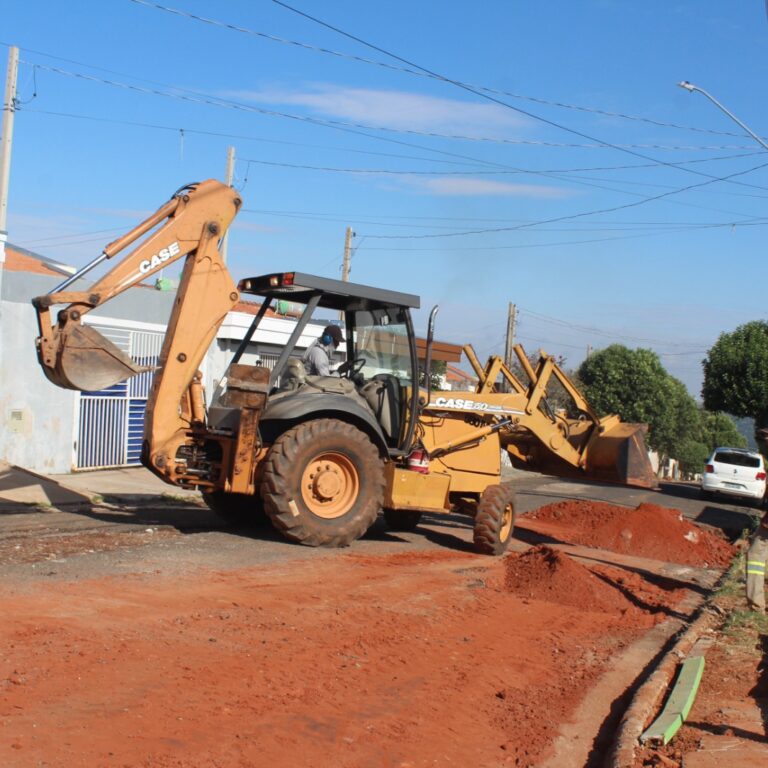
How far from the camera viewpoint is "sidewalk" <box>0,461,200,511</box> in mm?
13227

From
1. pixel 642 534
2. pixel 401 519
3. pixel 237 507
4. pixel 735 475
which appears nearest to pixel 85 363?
pixel 237 507

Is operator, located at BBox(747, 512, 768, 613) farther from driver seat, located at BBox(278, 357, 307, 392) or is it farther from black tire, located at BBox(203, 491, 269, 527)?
black tire, located at BBox(203, 491, 269, 527)

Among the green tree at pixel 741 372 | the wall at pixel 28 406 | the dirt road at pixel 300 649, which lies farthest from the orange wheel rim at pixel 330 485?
the green tree at pixel 741 372

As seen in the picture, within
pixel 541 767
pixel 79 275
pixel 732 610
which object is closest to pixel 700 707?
pixel 541 767

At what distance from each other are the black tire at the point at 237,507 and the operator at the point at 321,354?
1.66 m

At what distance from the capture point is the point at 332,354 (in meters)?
11.3

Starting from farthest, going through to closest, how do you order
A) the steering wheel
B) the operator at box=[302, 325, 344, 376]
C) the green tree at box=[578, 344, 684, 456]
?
1. the green tree at box=[578, 344, 684, 456]
2. the steering wheel
3. the operator at box=[302, 325, 344, 376]

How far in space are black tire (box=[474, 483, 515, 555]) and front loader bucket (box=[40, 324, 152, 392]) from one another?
4369 millimetres

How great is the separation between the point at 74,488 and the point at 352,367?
215 inches

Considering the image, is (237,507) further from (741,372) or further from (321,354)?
(741,372)

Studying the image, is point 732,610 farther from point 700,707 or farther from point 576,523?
point 576,523

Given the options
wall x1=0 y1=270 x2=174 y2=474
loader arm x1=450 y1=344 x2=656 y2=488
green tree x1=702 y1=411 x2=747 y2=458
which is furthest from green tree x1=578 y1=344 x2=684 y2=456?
loader arm x1=450 y1=344 x2=656 y2=488

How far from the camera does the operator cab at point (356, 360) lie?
1045 cm

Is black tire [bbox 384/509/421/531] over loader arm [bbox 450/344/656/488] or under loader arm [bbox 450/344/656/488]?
under
